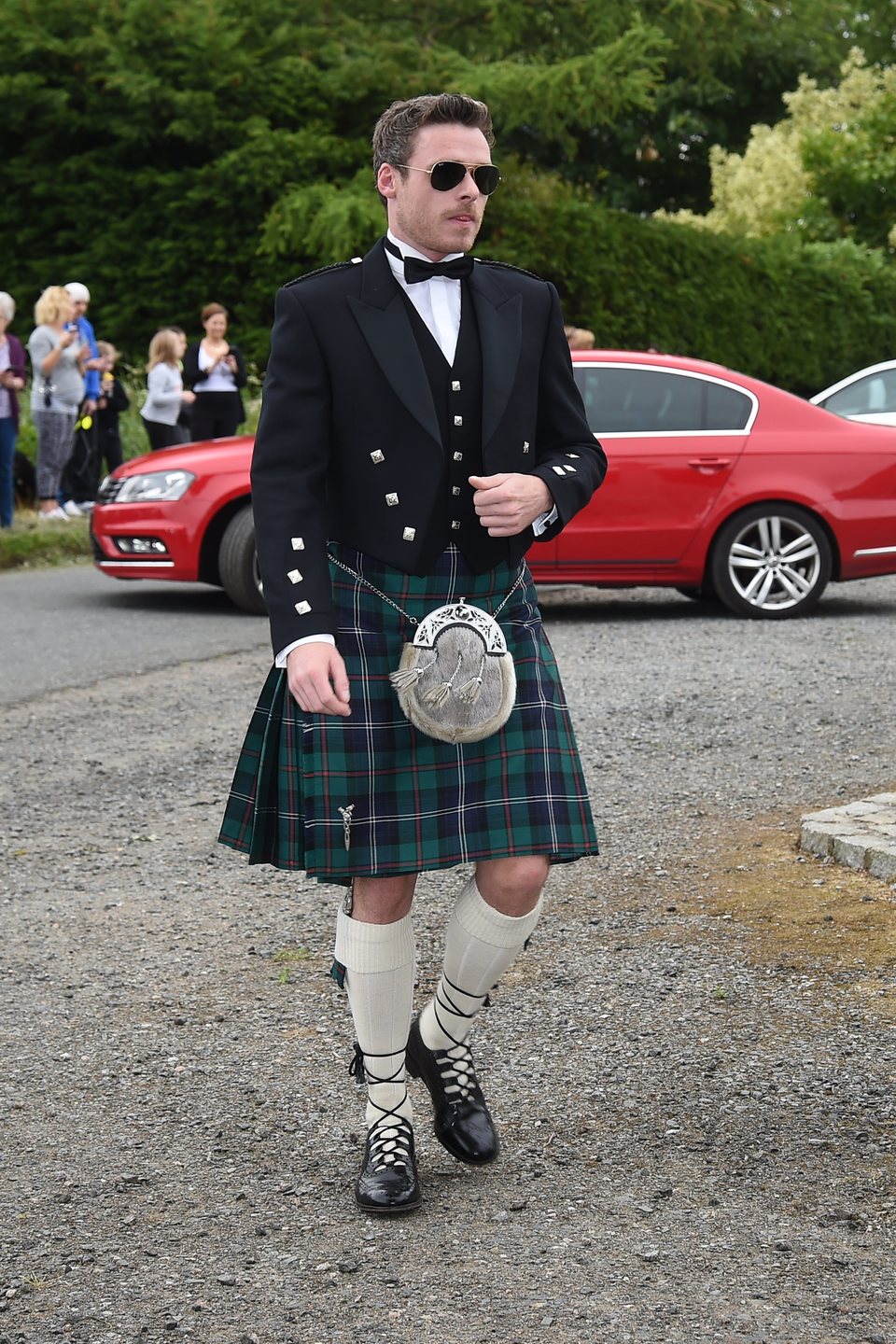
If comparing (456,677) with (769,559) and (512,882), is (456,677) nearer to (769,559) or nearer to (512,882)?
(512,882)

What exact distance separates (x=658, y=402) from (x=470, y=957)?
7917mm

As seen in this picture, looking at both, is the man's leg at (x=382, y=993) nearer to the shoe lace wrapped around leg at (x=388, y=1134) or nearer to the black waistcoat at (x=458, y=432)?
the shoe lace wrapped around leg at (x=388, y=1134)

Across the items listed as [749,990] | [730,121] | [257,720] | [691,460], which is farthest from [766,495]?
[730,121]

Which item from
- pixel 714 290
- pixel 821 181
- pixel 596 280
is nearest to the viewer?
pixel 596 280

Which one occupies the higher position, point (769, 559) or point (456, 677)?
point (456, 677)

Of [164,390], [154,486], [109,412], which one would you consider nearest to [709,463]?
[154,486]

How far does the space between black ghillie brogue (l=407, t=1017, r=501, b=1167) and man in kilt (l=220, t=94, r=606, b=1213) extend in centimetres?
3

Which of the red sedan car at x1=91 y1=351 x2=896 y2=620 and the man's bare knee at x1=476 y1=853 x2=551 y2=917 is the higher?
the man's bare knee at x1=476 y1=853 x2=551 y2=917

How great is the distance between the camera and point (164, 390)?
15422mm

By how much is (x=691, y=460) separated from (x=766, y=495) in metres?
0.48

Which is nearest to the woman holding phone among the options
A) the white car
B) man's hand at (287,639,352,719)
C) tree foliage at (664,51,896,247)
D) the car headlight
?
the car headlight

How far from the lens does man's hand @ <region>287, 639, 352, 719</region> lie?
3.14m

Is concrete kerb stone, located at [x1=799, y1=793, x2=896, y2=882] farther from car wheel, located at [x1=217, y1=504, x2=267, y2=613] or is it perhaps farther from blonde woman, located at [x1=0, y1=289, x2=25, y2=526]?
blonde woman, located at [x1=0, y1=289, x2=25, y2=526]

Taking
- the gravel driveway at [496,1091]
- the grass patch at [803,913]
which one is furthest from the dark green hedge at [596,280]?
the grass patch at [803,913]
